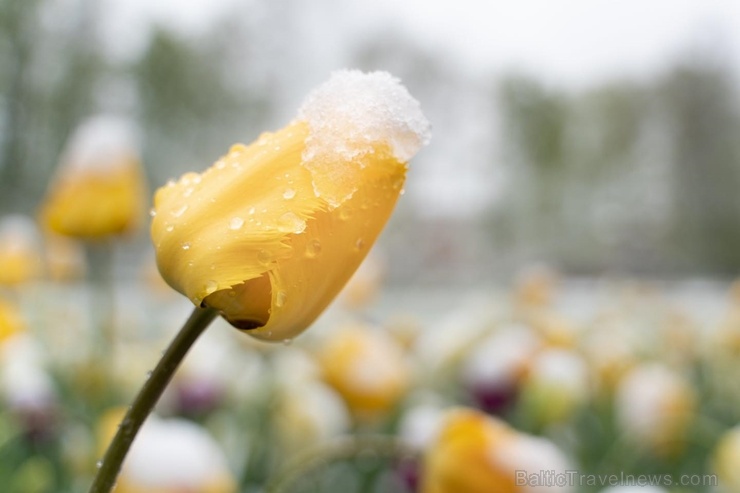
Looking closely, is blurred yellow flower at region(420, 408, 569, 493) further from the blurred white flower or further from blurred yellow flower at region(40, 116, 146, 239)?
blurred yellow flower at region(40, 116, 146, 239)

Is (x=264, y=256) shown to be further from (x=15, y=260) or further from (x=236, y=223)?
(x=15, y=260)

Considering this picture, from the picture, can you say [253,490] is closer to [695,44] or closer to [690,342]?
[690,342]

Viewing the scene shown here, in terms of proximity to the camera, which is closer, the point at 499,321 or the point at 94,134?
the point at 94,134

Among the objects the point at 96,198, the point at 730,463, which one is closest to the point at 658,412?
the point at 730,463

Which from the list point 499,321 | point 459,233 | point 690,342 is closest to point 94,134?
point 499,321

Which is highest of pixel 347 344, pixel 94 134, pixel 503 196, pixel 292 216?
pixel 503 196

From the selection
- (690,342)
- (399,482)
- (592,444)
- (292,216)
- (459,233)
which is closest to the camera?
(292,216)

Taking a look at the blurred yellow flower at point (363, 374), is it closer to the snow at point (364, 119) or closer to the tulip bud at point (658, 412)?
the tulip bud at point (658, 412)
